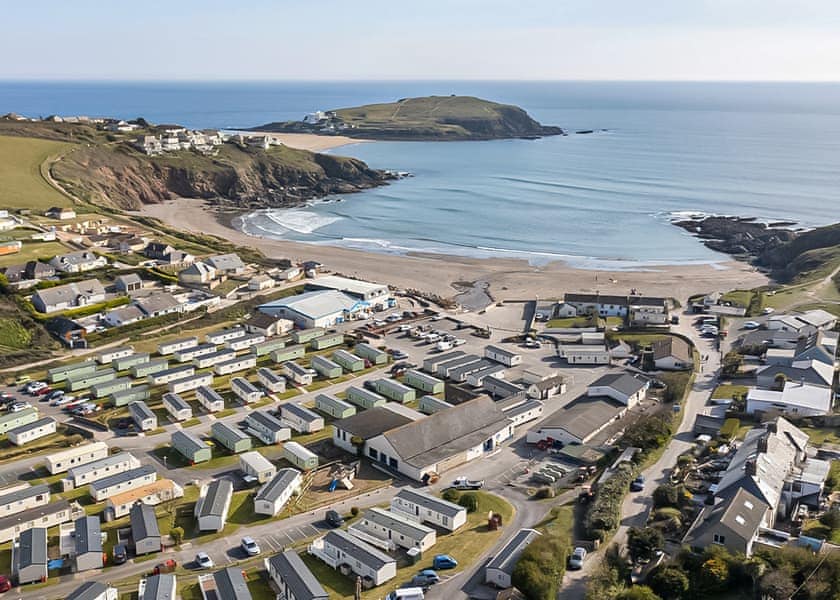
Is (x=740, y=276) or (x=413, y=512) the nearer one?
(x=413, y=512)

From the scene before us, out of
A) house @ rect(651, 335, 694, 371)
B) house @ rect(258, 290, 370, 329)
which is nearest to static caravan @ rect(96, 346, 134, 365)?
house @ rect(258, 290, 370, 329)

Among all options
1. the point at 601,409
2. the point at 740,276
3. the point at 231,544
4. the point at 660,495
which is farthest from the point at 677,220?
the point at 231,544

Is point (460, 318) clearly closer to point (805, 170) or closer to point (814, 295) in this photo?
point (814, 295)

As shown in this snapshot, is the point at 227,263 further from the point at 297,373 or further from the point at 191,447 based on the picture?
the point at 191,447

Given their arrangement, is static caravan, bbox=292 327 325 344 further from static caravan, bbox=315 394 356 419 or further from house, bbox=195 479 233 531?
house, bbox=195 479 233 531

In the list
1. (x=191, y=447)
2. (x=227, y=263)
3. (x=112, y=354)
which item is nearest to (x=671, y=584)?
(x=191, y=447)

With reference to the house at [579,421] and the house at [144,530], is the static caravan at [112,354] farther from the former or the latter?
the house at [579,421]
